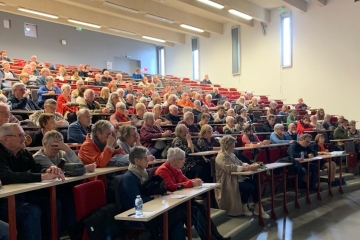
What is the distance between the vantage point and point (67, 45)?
14930mm

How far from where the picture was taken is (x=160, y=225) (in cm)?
294

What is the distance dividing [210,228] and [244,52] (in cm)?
1186

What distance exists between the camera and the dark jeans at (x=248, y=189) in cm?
452

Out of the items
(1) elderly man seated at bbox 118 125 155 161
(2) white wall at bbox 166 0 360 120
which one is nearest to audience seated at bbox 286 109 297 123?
(2) white wall at bbox 166 0 360 120

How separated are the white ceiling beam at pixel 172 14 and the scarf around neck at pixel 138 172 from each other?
8.47 metres

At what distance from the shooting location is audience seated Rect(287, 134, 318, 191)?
5707 millimetres

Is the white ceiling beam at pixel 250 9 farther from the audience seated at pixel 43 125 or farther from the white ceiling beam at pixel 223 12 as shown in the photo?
the audience seated at pixel 43 125

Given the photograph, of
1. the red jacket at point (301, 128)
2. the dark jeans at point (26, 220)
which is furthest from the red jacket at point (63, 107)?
the red jacket at point (301, 128)

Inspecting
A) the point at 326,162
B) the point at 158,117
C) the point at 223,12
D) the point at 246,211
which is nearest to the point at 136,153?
the point at 246,211

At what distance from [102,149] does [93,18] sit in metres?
10.4

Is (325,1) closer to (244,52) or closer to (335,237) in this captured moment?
(244,52)

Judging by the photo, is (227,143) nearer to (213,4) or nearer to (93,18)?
(213,4)

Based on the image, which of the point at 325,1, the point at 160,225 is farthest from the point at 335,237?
the point at 325,1

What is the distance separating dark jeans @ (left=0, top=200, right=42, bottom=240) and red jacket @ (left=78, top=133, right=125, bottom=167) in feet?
2.92
